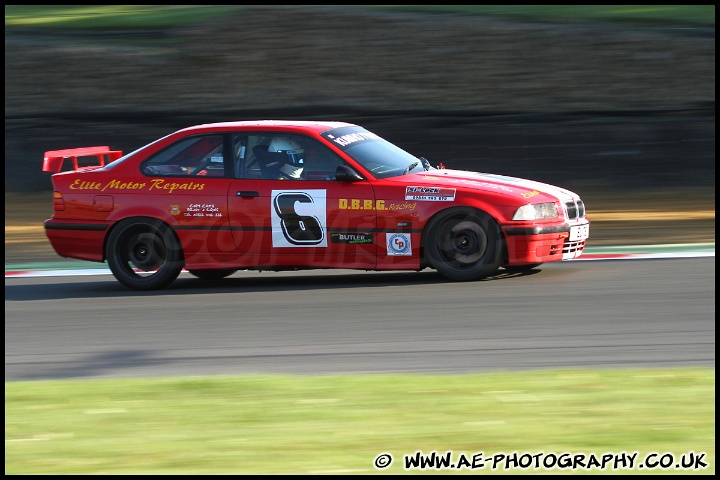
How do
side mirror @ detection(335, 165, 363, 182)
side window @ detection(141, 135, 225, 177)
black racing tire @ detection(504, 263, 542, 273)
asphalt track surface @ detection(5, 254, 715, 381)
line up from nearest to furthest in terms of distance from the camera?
asphalt track surface @ detection(5, 254, 715, 381)
side mirror @ detection(335, 165, 363, 182)
side window @ detection(141, 135, 225, 177)
black racing tire @ detection(504, 263, 542, 273)

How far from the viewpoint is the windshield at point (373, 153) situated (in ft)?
31.6

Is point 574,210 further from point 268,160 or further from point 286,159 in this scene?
point 268,160

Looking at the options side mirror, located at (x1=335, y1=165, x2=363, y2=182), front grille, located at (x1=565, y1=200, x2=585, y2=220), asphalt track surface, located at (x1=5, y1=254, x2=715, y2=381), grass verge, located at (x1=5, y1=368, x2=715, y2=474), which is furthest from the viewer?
front grille, located at (x1=565, y1=200, x2=585, y2=220)

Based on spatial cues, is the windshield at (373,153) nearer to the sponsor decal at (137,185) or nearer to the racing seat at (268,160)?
the racing seat at (268,160)

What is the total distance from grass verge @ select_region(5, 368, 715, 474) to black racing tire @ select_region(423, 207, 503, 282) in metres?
3.11

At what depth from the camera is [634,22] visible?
966 inches

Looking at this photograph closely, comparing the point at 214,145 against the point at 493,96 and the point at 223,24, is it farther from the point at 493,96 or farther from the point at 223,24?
the point at 223,24

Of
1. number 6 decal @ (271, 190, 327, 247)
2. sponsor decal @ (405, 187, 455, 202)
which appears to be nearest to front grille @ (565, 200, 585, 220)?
sponsor decal @ (405, 187, 455, 202)

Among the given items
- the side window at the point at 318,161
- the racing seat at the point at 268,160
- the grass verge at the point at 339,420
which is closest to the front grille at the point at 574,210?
the side window at the point at 318,161

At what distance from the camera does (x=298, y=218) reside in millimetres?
9430

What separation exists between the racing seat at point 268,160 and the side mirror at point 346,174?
0.53 meters

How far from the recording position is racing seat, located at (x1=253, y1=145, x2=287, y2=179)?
31.4 feet

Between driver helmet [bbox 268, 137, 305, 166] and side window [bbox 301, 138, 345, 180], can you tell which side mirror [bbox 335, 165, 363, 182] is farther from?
driver helmet [bbox 268, 137, 305, 166]

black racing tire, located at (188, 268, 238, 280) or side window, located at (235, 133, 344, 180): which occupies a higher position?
side window, located at (235, 133, 344, 180)
